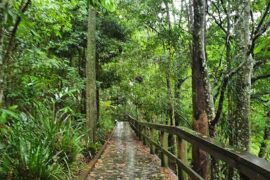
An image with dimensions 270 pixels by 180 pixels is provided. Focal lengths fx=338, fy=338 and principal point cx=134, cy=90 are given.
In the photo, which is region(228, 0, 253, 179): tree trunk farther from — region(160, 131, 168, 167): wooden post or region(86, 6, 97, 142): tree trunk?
region(86, 6, 97, 142): tree trunk

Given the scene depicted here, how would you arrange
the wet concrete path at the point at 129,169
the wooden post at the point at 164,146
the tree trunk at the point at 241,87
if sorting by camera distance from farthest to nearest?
the wooden post at the point at 164,146, the wet concrete path at the point at 129,169, the tree trunk at the point at 241,87

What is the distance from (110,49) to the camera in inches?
741

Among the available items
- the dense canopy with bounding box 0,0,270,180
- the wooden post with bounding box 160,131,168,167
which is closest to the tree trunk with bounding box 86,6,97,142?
the dense canopy with bounding box 0,0,270,180

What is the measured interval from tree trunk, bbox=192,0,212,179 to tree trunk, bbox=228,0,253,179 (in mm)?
514

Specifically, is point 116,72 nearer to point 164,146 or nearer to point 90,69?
point 90,69

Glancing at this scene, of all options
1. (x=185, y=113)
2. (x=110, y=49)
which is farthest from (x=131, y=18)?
(x=185, y=113)

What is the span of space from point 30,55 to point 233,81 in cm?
463

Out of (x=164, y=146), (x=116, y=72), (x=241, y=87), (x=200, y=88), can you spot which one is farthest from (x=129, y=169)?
(x=116, y=72)

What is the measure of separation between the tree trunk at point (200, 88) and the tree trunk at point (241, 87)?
51 cm

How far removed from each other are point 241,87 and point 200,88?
2.46 feet

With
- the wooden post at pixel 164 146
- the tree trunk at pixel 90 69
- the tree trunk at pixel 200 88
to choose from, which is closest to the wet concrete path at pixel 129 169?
the wooden post at pixel 164 146

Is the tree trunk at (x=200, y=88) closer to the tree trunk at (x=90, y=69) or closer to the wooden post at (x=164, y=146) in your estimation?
the wooden post at (x=164, y=146)

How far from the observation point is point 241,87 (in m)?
6.21

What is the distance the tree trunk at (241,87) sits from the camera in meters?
6.12
